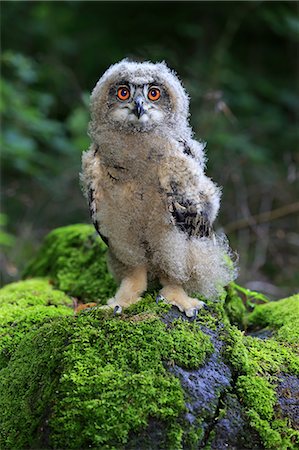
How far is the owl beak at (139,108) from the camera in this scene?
10.1 feet

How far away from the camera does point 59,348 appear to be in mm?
2779

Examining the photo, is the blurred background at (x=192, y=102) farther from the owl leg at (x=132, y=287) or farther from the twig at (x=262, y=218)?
the owl leg at (x=132, y=287)

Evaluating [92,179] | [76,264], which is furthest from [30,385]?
[76,264]

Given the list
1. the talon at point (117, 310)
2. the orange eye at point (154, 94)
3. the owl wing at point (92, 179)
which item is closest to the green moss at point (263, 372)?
the talon at point (117, 310)

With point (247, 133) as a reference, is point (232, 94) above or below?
above

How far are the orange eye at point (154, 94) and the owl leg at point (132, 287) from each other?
107 centimetres

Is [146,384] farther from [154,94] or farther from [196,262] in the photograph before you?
[154,94]

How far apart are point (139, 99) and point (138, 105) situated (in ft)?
0.14

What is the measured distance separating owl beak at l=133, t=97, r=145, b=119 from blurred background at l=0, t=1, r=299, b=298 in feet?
15.2

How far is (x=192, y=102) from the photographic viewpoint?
856cm

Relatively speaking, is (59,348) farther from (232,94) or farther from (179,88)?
(232,94)

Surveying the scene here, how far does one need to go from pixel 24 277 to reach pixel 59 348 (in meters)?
2.81

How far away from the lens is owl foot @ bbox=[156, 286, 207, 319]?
3191 millimetres

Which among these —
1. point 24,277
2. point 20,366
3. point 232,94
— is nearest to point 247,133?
point 232,94
